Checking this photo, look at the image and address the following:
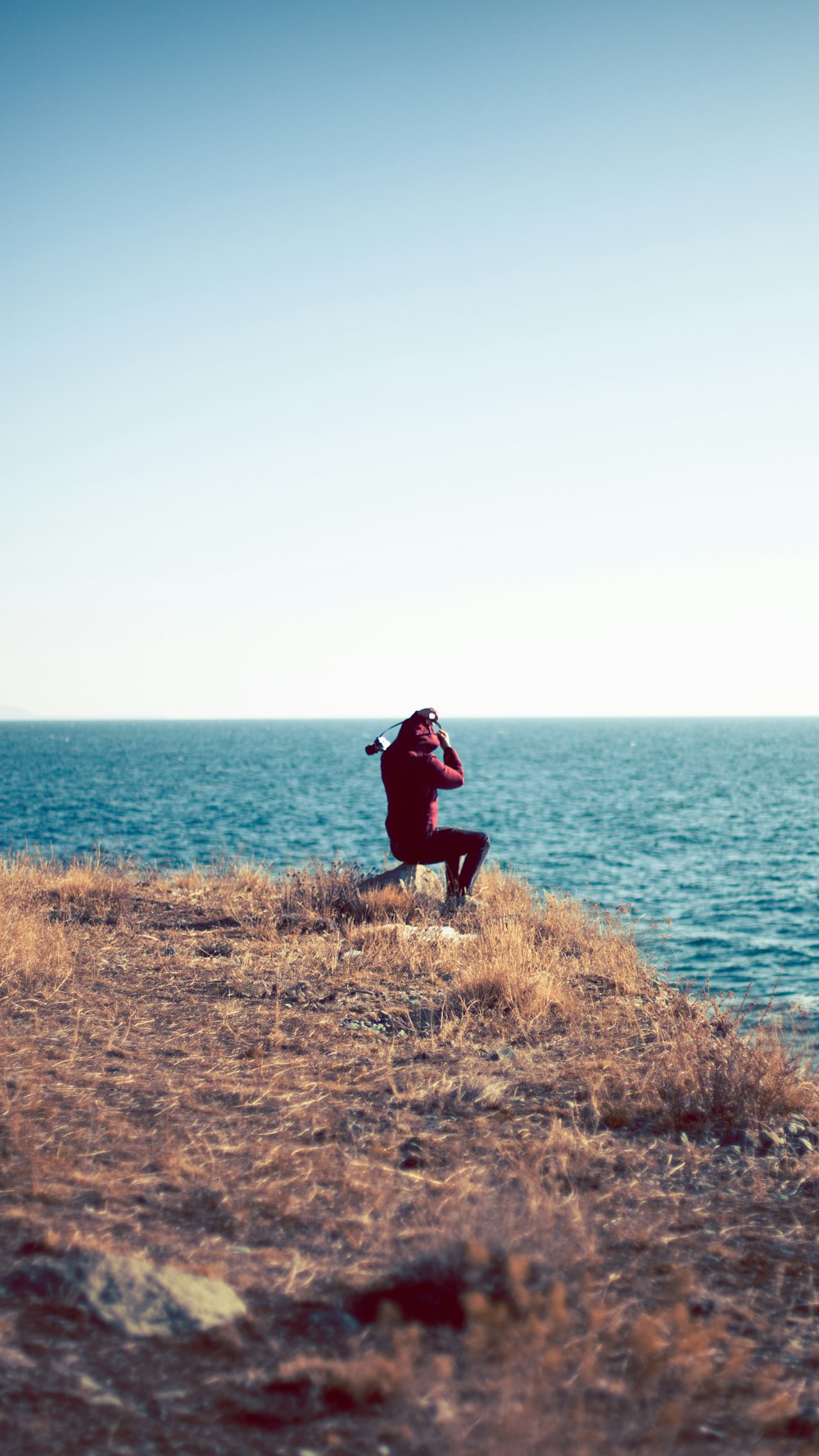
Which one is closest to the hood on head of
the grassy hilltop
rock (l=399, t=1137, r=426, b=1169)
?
the grassy hilltop

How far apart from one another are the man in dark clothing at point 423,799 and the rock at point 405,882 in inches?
9.4

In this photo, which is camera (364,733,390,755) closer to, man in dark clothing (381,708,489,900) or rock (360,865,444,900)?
man in dark clothing (381,708,489,900)

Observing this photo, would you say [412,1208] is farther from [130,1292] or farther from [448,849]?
[448,849]

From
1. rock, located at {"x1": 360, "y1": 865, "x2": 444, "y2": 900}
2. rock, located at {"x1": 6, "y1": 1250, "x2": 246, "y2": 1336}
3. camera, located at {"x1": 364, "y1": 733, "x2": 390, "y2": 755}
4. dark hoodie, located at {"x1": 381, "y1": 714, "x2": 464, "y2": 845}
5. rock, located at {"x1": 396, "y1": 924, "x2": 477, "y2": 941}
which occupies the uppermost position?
camera, located at {"x1": 364, "y1": 733, "x2": 390, "y2": 755}

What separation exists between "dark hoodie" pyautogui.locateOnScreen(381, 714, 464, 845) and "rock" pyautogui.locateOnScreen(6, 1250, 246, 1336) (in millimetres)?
6150

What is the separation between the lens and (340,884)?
32.5 ft

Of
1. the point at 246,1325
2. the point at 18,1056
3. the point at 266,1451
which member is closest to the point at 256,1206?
the point at 246,1325

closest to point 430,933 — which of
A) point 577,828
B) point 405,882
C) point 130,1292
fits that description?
point 405,882

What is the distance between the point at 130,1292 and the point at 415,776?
643cm

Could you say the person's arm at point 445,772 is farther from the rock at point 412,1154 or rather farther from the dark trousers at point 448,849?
the rock at point 412,1154

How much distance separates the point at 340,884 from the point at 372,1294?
699 centimetres

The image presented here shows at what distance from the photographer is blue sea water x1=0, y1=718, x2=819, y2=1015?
15.7 metres

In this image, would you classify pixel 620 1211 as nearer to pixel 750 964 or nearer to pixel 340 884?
pixel 340 884

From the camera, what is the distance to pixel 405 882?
31.9 ft
